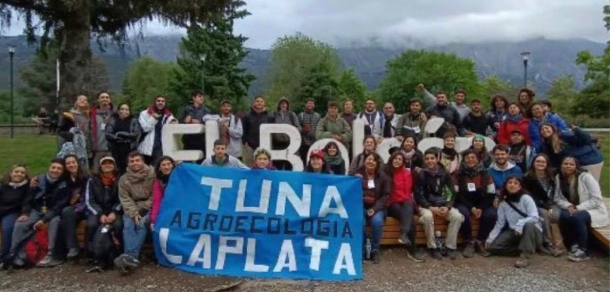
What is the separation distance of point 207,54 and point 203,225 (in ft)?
99.2

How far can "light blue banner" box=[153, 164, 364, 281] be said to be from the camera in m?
6.20

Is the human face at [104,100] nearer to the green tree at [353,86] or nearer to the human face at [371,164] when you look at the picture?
the human face at [371,164]

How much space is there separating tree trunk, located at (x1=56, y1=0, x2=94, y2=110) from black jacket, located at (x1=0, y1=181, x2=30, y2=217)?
7205 mm

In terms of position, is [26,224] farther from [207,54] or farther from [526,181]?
[207,54]

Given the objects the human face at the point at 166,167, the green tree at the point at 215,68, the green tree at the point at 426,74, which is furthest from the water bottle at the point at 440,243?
the green tree at the point at 426,74

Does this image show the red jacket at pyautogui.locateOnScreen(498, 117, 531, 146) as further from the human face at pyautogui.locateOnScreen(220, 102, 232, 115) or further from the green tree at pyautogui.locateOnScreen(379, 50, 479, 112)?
the green tree at pyautogui.locateOnScreen(379, 50, 479, 112)

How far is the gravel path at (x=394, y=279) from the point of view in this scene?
5762 mm

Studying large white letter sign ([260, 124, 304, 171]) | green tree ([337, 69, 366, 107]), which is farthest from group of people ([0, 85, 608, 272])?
green tree ([337, 69, 366, 107])

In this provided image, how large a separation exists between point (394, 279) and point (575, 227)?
7.73 feet

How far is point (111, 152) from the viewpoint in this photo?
809 centimetres

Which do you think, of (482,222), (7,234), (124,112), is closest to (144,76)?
(124,112)

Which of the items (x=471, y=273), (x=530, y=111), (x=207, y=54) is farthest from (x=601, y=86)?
(x=471, y=273)

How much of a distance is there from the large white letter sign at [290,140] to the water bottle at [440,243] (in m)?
2.63

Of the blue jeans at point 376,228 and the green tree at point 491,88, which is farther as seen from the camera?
the green tree at point 491,88
